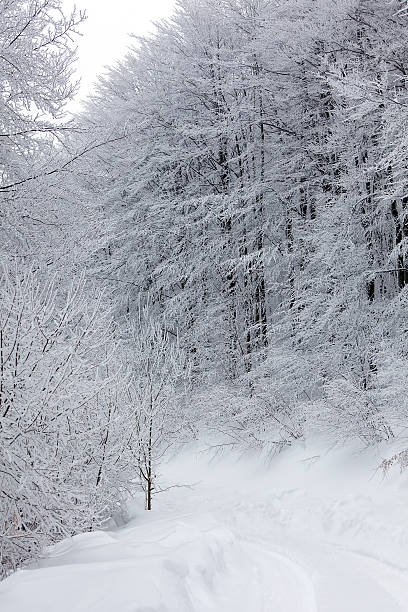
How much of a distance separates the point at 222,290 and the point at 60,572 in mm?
14260

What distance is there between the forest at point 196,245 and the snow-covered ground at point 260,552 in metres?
0.53

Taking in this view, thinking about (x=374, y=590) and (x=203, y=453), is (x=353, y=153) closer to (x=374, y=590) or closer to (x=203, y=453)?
(x=203, y=453)

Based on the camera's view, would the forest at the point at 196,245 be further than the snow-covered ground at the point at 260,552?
Yes

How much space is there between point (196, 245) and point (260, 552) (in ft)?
39.7

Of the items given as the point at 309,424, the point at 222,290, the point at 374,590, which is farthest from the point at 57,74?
the point at 222,290

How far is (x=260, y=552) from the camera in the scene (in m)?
7.40

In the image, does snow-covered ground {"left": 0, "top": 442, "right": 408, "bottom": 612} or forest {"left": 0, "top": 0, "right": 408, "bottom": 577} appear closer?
snow-covered ground {"left": 0, "top": 442, "right": 408, "bottom": 612}

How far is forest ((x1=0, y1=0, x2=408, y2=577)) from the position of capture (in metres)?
5.71

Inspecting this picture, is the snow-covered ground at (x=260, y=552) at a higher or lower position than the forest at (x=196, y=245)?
lower

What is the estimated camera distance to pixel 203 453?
15.7 m

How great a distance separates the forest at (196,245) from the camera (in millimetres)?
5711

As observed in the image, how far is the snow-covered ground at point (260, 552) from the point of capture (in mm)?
4301

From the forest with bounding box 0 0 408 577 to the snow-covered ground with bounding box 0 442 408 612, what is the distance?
0.53 metres

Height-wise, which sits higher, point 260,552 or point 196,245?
point 196,245
